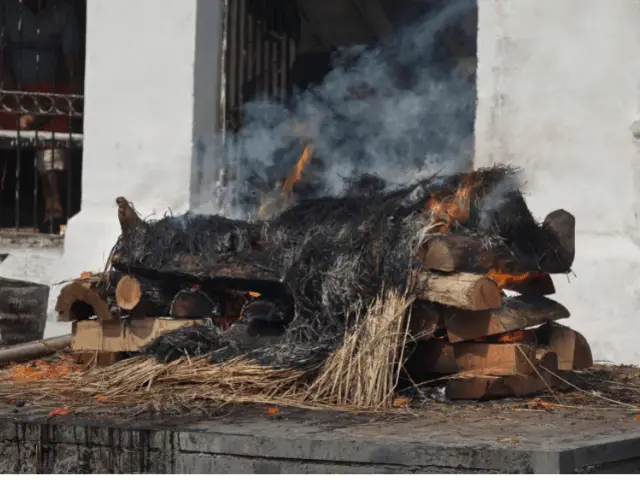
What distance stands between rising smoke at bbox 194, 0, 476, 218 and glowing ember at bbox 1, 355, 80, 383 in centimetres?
226

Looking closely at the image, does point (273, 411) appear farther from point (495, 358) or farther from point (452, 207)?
point (452, 207)

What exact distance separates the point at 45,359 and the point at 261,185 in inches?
111

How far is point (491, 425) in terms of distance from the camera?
5043 mm

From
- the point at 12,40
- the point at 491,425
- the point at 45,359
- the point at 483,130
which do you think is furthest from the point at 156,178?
the point at 491,425

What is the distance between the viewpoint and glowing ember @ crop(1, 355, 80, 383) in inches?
267

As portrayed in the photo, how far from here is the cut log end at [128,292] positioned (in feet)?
21.9

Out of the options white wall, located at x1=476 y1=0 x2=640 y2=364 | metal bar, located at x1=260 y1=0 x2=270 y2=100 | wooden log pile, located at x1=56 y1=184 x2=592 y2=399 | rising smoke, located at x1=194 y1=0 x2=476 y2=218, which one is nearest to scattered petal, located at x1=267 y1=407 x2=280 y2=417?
wooden log pile, located at x1=56 y1=184 x2=592 y2=399

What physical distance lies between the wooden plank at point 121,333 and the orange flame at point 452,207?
154 cm

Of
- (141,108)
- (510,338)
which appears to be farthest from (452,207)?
(141,108)

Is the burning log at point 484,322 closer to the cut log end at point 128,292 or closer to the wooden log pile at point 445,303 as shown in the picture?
the wooden log pile at point 445,303

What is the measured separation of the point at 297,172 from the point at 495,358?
3.24 metres

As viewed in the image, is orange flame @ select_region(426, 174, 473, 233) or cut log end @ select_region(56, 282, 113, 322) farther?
cut log end @ select_region(56, 282, 113, 322)

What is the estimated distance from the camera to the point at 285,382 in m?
5.84

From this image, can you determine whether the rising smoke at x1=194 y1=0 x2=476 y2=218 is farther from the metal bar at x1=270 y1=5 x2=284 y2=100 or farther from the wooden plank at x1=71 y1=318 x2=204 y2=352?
the wooden plank at x1=71 y1=318 x2=204 y2=352
